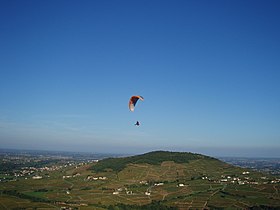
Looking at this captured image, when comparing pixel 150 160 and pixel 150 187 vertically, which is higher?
pixel 150 160

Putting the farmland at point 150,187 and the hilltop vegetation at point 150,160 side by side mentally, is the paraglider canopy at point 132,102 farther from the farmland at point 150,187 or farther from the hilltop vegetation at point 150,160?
the hilltop vegetation at point 150,160

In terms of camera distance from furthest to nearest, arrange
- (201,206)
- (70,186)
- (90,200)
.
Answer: (70,186), (90,200), (201,206)

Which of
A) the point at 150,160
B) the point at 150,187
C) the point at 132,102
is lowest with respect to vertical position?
the point at 150,187

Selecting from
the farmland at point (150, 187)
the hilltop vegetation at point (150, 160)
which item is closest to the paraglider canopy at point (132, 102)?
the farmland at point (150, 187)

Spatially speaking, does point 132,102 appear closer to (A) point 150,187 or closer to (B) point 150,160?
(A) point 150,187

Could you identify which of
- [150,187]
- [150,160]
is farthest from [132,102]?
[150,160]

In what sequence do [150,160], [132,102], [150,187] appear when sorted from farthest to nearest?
[150,160] < [150,187] < [132,102]

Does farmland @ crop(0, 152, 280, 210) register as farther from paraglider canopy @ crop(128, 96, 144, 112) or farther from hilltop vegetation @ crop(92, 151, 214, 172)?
paraglider canopy @ crop(128, 96, 144, 112)

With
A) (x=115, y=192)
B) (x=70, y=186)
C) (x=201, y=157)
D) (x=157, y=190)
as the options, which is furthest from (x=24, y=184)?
(x=201, y=157)

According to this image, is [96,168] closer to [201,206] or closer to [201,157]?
[201,157]
